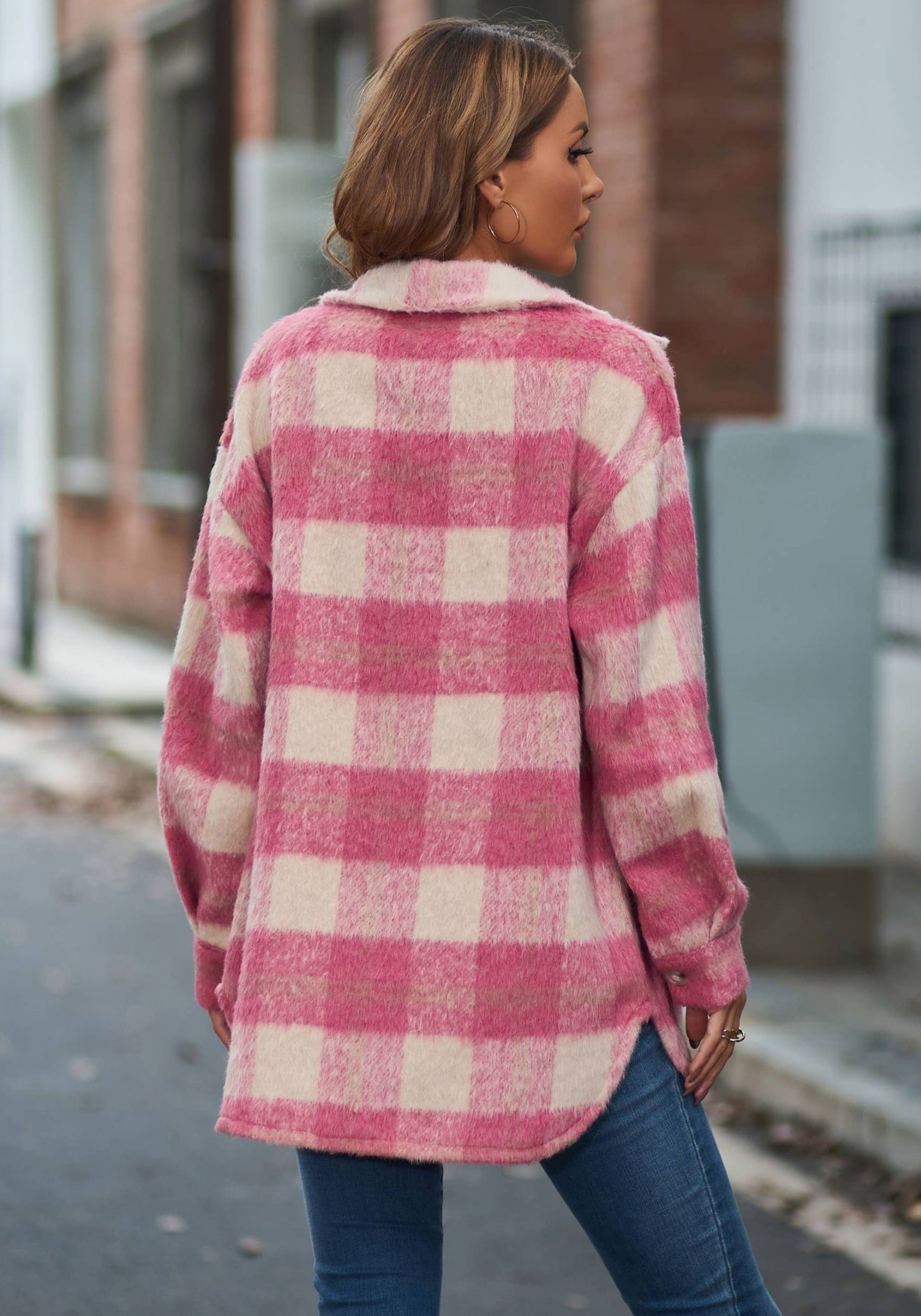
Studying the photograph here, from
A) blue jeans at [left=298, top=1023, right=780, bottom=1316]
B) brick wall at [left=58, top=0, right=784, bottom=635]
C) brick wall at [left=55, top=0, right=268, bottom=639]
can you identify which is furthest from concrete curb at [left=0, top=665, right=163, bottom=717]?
blue jeans at [left=298, top=1023, right=780, bottom=1316]

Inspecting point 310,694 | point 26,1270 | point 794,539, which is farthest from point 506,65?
point 794,539

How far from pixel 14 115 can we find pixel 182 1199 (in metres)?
17.4

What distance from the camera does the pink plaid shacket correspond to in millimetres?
1982

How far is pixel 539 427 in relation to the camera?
198cm

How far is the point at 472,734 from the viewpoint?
199cm

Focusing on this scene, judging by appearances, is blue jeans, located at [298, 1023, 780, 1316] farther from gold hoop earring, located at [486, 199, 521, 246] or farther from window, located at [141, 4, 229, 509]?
window, located at [141, 4, 229, 509]

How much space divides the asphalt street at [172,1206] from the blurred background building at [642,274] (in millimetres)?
1651

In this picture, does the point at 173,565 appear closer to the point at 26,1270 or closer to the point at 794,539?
the point at 794,539

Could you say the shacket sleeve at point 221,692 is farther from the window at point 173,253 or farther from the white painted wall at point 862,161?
the window at point 173,253

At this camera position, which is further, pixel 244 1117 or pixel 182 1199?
pixel 182 1199

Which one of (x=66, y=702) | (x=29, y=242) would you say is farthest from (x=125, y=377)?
(x=66, y=702)

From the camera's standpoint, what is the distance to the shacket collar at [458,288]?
6.56 ft

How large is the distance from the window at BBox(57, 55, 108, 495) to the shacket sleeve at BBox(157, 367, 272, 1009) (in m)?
16.4

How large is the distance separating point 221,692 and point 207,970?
0.31m
